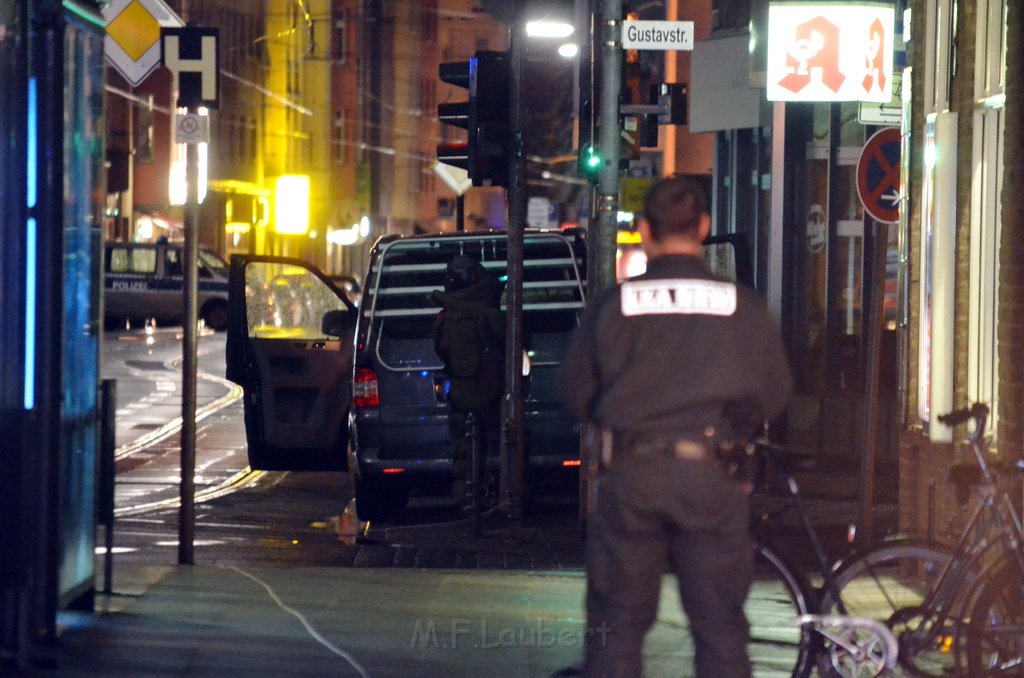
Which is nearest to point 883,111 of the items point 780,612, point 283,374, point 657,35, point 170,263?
point 657,35

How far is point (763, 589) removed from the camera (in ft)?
22.0

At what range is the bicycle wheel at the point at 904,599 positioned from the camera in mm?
6562

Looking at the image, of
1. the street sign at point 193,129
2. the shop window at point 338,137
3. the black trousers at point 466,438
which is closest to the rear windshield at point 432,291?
the black trousers at point 466,438

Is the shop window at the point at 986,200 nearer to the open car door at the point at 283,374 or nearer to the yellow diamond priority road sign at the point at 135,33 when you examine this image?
the yellow diamond priority road sign at the point at 135,33

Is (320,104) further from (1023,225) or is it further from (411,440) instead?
(1023,225)

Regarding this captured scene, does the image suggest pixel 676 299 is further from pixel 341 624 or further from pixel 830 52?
pixel 830 52

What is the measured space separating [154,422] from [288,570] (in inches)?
392

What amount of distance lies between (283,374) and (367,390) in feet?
6.35

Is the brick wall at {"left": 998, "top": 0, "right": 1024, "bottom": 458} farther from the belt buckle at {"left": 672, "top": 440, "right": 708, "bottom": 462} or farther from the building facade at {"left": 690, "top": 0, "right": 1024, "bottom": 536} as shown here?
the belt buckle at {"left": 672, "top": 440, "right": 708, "bottom": 462}

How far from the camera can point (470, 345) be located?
38.9 feet

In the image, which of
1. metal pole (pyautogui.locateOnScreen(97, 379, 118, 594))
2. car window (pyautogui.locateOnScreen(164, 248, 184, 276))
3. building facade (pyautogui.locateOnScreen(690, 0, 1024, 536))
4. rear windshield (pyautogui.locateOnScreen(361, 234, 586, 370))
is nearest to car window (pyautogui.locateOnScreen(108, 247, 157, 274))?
car window (pyautogui.locateOnScreen(164, 248, 184, 276))

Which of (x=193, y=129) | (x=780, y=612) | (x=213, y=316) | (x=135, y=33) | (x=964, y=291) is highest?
(x=135, y=33)

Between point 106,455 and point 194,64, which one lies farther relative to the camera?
point 194,64

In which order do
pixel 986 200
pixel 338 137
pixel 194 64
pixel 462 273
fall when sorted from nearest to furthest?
pixel 986 200, pixel 194 64, pixel 462 273, pixel 338 137
